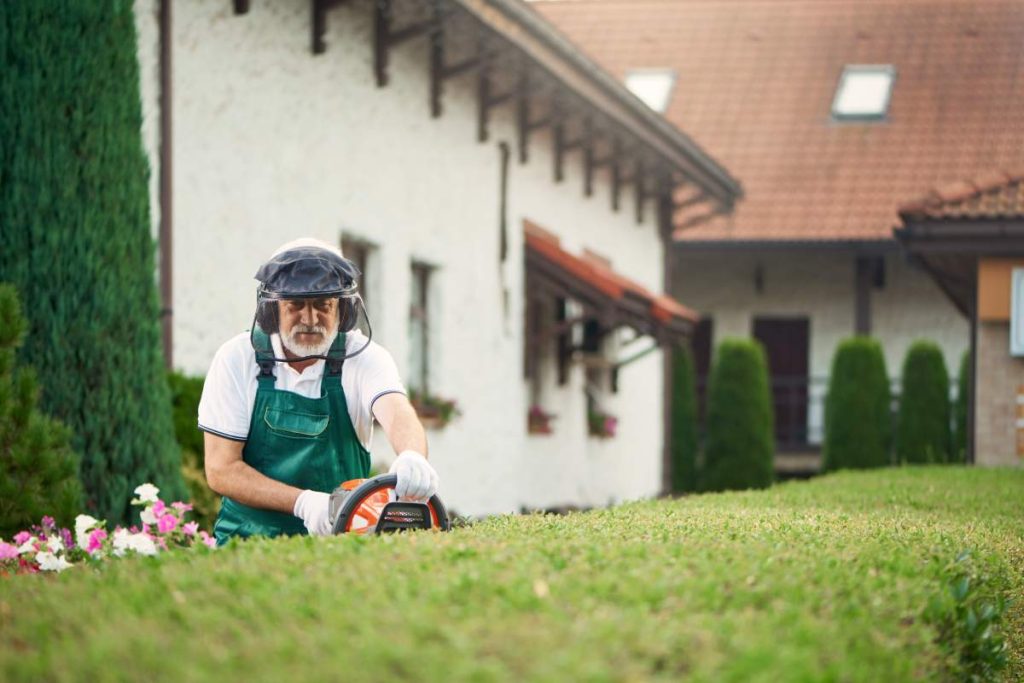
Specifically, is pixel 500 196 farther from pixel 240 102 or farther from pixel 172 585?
pixel 172 585

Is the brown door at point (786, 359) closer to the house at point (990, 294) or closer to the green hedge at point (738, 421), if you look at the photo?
the green hedge at point (738, 421)

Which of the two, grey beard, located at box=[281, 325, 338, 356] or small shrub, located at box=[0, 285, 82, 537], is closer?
grey beard, located at box=[281, 325, 338, 356]

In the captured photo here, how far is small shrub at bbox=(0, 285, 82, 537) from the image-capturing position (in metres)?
6.82

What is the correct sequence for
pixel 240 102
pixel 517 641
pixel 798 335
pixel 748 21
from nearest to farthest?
pixel 517 641, pixel 240 102, pixel 798 335, pixel 748 21

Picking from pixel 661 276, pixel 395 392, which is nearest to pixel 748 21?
pixel 661 276

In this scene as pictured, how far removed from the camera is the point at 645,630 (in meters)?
3.27

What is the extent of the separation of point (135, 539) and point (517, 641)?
2.55 m

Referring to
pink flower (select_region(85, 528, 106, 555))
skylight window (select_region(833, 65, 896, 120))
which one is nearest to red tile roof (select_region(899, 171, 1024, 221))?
pink flower (select_region(85, 528, 106, 555))

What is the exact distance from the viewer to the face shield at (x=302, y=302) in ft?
16.9

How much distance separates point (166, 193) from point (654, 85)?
2024 cm

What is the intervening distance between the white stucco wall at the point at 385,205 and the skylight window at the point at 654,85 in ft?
29.2

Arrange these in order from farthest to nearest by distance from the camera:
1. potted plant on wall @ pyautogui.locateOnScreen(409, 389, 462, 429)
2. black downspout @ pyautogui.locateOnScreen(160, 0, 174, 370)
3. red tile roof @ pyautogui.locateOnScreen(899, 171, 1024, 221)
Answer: red tile roof @ pyautogui.locateOnScreen(899, 171, 1024, 221) < potted plant on wall @ pyautogui.locateOnScreen(409, 389, 462, 429) < black downspout @ pyautogui.locateOnScreen(160, 0, 174, 370)

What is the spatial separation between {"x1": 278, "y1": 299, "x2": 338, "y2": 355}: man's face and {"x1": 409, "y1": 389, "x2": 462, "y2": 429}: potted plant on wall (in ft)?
27.0

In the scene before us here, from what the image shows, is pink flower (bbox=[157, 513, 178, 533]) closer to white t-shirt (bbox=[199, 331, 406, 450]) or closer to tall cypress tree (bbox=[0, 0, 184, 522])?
white t-shirt (bbox=[199, 331, 406, 450])
